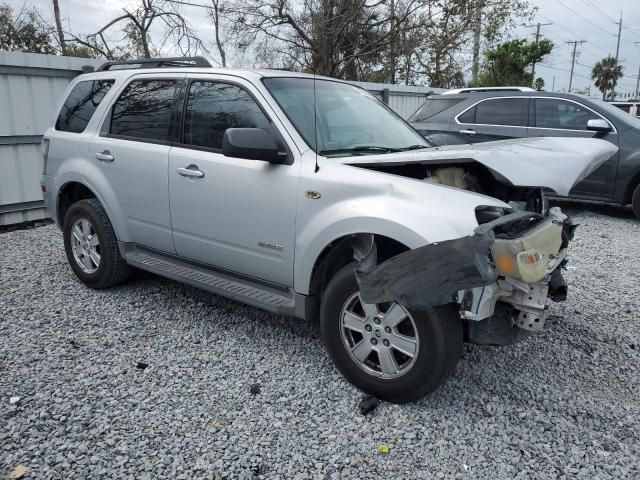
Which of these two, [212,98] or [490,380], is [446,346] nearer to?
[490,380]

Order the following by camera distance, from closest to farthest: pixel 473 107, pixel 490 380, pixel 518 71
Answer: pixel 490 380 < pixel 473 107 < pixel 518 71

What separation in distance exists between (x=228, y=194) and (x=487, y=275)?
1850 mm

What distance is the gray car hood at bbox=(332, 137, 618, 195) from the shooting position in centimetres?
275

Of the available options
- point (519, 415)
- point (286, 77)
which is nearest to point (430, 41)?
point (286, 77)

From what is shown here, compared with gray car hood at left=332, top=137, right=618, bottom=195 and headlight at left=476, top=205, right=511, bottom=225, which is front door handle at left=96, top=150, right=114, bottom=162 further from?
headlight at left=476, top=205, right=511, bottom=225

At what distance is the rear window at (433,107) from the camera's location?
902cm

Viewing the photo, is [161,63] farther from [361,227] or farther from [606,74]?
[606,74]

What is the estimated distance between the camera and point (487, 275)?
2.38 meters

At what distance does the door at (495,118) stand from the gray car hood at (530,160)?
5286mm

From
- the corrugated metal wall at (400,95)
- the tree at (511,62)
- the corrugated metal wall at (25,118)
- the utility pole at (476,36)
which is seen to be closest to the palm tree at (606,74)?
the tree at (511,62)

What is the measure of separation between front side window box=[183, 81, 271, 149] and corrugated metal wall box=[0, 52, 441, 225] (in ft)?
14.2

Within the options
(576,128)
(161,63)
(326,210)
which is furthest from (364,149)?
(576,128)

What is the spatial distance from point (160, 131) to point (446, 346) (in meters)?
2.73

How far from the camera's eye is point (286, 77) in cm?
377
